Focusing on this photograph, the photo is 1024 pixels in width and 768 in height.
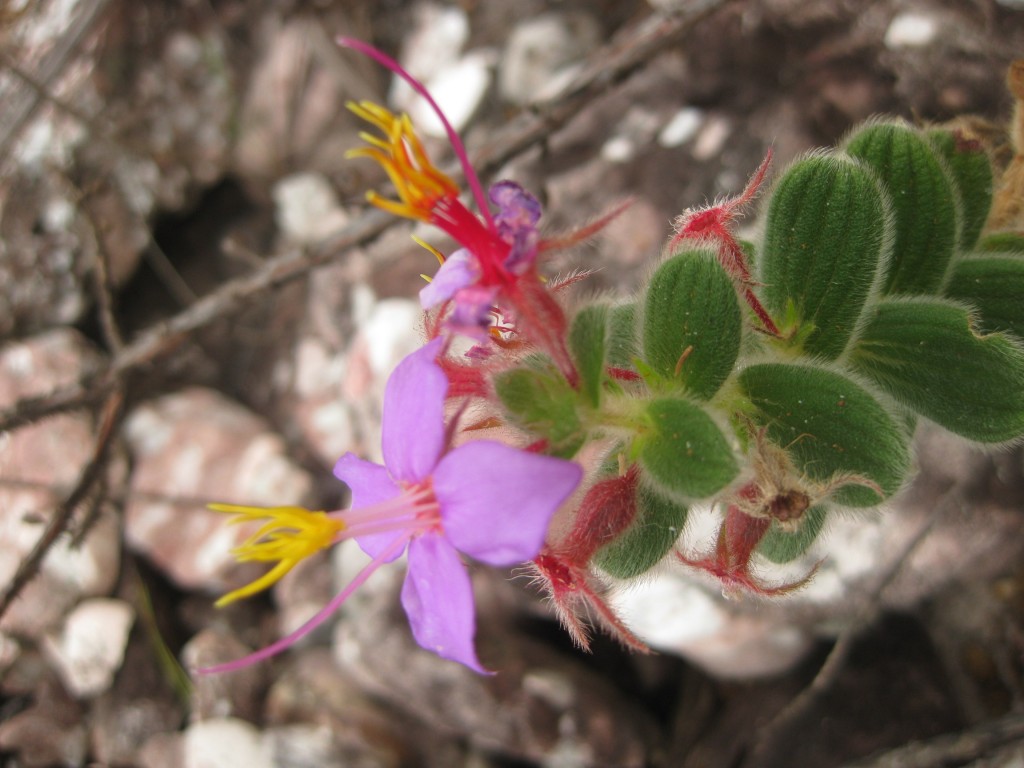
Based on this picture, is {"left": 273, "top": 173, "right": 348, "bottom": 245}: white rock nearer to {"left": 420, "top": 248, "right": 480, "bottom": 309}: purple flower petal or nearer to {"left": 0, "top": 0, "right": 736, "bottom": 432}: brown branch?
{"left": 0, "top": 0, "right": 736, "bottom": 432}: brown branch

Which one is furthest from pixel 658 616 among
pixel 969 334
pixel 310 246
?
pixel 310 246

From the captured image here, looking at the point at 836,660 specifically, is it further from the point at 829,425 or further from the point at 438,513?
the point at 438,513

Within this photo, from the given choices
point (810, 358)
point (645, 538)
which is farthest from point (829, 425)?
point (645, 538)

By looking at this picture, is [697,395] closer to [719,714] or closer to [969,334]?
[969,334]

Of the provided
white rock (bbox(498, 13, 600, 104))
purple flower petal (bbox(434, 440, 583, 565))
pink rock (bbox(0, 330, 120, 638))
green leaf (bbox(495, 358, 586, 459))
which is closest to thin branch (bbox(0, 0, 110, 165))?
pink rock (bbox(0, 330, 120, 638))

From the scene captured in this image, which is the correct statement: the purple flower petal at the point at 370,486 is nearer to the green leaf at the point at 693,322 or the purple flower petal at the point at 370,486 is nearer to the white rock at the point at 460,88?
the green leaf at the point at 693,322

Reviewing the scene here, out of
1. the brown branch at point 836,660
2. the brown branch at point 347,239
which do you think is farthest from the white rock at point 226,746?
the brown branch at point 836,660
